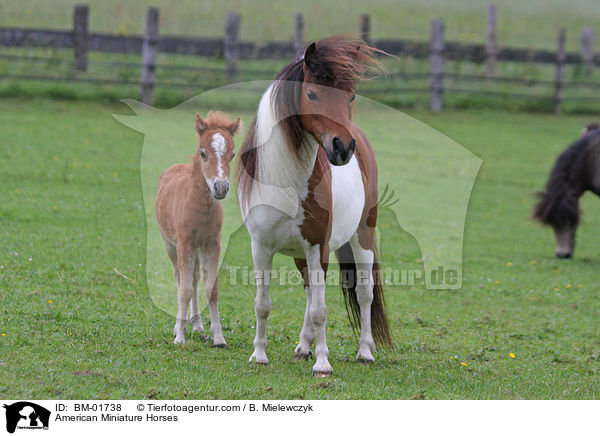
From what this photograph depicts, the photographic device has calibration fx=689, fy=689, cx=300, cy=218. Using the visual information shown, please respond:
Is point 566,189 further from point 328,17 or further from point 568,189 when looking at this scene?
point 328,17

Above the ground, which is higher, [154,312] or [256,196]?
[256,196]

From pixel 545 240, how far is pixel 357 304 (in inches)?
307

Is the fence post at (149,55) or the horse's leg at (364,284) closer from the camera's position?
the horse's leg at (364,284)

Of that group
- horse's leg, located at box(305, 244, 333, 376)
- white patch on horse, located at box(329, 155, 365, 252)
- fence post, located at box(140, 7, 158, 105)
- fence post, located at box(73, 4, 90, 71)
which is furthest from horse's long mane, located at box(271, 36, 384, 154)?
fence post, located at box(73, 4, 90, 71)

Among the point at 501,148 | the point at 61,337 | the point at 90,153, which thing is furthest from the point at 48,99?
the point at 61,337

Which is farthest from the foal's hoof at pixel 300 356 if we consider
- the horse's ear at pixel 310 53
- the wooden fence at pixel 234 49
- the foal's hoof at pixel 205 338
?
the wooden fence at pixel 234 49

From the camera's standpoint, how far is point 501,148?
19.3 m

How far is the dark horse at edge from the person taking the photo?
435 inches

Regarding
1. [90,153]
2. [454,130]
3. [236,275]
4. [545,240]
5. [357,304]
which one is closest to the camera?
[357,304]

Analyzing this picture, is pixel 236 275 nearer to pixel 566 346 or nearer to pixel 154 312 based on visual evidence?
pixel 154 312

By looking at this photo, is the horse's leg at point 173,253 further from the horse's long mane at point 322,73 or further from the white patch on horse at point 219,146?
the horse's long mane at point 322,73

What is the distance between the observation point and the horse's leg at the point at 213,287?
5520mm

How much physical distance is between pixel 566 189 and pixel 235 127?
7.76m
